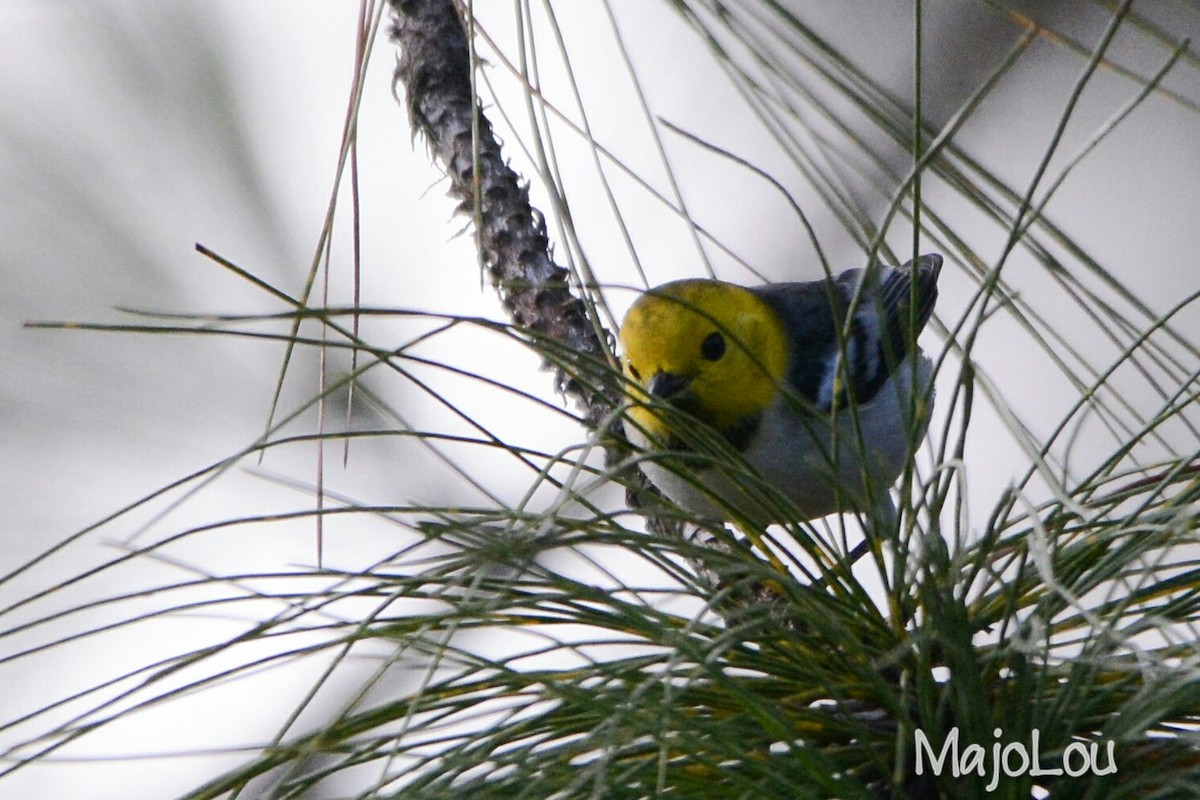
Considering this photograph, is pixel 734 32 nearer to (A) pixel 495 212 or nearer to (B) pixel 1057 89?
(A) pixel 495 212

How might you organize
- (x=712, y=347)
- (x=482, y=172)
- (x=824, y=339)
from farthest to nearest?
→ 1. (x=824, y=339)
2. (x=712, y=347)
3. (x=482, y=172)

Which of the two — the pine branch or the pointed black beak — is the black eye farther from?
the pine branch

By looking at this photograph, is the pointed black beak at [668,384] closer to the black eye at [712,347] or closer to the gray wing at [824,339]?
the black eye at [712,347]

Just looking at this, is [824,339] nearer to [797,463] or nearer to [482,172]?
[797,463]

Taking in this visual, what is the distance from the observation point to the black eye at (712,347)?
5.59 ft

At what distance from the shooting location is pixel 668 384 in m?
1.70

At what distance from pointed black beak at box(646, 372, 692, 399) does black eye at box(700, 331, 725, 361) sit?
38 mm

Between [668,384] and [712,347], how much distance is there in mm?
81

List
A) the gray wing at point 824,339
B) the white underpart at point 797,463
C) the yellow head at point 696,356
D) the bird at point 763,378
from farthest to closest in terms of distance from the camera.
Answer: the gray wing at point 824,339 < the yellow head at point 696,356 < the bird at point 763,378 < the white underpart at point 797,463

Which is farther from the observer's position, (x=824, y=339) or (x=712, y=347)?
(x=824, y=339)

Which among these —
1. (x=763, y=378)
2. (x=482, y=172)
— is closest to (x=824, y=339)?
(x=763, y=378)

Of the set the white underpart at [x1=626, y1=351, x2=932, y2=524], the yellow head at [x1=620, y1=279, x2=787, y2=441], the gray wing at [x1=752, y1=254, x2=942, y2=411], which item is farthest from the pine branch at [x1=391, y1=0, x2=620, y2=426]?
the gray wing at [x1=752, y1=254, x2=942, y2=411]

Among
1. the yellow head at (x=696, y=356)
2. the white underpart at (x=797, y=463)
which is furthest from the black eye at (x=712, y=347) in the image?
the white underpart at (x=797, y=463)

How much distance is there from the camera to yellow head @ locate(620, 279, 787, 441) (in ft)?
5.43
